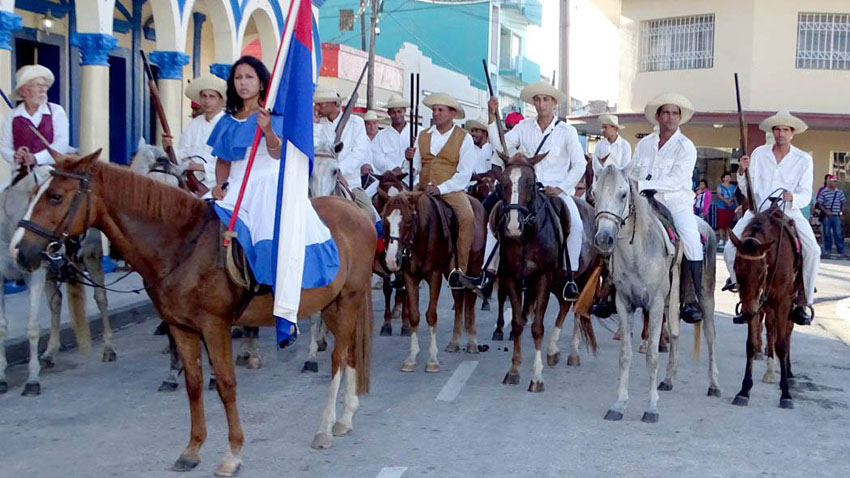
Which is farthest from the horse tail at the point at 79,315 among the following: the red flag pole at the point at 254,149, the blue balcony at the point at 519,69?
the blue balcony at the point at 519,69

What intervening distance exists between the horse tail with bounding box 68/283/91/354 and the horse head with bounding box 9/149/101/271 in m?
2.78

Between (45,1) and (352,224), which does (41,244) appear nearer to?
(352,224)

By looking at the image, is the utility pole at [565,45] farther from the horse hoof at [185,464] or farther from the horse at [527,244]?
the horse hoof at [185,464]

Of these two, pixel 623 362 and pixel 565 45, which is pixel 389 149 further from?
pixel 565 45

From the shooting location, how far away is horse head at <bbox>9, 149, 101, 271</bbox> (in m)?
5.42

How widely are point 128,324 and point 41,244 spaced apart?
6.19m

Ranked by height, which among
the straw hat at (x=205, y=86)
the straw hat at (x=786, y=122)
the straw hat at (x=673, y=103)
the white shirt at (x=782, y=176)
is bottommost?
the white shirt at (x=782, y=176)

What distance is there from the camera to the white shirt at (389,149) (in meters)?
13.2

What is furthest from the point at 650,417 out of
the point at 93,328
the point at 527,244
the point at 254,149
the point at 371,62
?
the point at 371,62

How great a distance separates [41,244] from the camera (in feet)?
17.8

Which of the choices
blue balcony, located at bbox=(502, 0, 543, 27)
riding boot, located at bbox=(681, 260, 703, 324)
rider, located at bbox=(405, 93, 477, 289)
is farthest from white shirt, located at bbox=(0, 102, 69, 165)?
blue balcony, located at bbox=(502, 0, 543, 27)

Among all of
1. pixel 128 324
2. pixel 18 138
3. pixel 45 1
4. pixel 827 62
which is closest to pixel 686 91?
pixel 827 62

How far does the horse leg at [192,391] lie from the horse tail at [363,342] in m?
1.41

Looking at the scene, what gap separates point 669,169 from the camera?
840 cm
